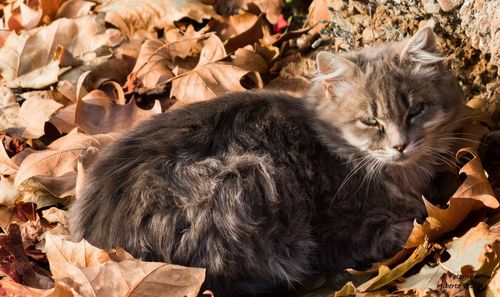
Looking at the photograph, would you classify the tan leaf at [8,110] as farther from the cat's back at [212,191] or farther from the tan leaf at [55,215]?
the cat's back at [212,191]

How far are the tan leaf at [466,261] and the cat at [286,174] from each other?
1.74 ft

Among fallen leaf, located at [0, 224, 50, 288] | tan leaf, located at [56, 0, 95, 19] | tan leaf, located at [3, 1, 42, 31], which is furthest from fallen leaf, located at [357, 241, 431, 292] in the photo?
tan leaf, located at [3, 1, 42, 31]

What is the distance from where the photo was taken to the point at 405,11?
413cm

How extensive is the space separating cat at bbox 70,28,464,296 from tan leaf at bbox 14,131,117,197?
0.56 m

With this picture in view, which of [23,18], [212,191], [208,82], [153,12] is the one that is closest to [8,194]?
[208,82]

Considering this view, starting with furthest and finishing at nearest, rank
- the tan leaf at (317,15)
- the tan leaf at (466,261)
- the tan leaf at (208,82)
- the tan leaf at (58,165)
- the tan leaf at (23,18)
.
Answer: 1. the tan leaf at (23,18)
2. the tan leaf at (317,15)
3. the tan leaf at (208,82)
4. the tan leaf at (58,165)
5. the tan leaf at (466,261)

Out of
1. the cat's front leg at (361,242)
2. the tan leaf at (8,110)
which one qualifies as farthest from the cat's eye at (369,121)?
the tan leaf at (8,110)

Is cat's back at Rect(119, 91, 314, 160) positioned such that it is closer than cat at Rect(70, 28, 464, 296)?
No

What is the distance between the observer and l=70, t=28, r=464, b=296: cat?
3164mm

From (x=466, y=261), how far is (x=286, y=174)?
98 cm

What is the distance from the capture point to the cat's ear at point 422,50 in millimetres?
3486

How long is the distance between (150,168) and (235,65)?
1506 mm

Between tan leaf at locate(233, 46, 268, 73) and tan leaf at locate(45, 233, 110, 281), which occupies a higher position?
tan leaf at locate(233, 46, 268, 73)

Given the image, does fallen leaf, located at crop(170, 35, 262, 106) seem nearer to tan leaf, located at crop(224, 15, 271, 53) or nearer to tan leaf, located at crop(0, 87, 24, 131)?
tan leaf, located at crop(224, 15, 271, 53)
